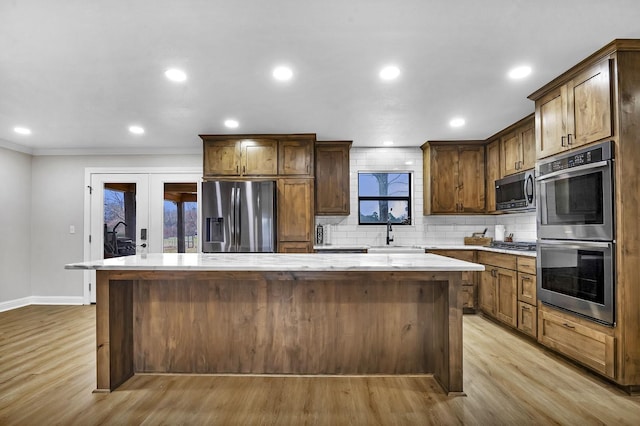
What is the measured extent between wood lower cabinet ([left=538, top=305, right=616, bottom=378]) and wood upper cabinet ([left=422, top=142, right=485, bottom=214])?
2.12 metres

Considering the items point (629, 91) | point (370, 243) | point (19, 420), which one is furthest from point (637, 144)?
point (19, 420)

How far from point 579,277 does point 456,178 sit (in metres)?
2.57

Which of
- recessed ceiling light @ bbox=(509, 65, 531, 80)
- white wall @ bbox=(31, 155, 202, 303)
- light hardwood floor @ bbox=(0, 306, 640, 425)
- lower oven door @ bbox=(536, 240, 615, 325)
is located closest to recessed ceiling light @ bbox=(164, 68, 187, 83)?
light hardwood floor @ bbox=(0, 306, 640, 425)

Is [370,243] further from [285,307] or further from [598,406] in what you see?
[598,406]

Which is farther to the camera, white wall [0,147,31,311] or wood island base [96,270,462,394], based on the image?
white wall [0,147,31,311]

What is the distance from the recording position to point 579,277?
9.05 feet

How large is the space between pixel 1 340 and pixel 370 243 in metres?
4.43

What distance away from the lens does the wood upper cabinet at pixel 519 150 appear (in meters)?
4.04

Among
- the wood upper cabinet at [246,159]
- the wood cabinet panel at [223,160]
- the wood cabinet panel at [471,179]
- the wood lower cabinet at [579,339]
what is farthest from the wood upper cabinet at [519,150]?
the wood cabinet panel at [223,160]

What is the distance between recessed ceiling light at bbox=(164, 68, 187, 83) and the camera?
9.25ft

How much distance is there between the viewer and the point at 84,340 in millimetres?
3629

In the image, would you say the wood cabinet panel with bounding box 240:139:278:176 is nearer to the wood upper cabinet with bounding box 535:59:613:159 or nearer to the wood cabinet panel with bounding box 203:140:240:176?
the wood cabinet panel with bounding box 203:140:240:176

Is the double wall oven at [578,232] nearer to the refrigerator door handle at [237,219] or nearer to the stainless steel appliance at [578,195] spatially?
the stainless steel appliance at [578,195]

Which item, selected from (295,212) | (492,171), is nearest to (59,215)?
(295,212)
